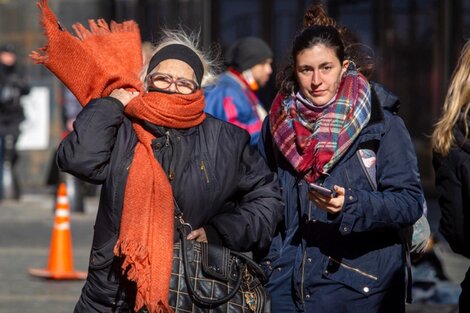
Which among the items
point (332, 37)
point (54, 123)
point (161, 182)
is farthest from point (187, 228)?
point (54, 123)

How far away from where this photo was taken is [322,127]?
465 cm

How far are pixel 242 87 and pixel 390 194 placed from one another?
3911mm

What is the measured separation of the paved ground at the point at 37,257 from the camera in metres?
8.88

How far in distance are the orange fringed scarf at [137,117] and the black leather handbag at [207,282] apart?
0.05m

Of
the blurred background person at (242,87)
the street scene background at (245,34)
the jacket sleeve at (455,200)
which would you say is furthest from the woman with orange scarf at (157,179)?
the street scene background at (245,34)

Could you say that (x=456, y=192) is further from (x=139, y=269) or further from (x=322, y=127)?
(x=139, y=269)

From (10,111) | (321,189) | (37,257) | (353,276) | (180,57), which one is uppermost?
(180,57)

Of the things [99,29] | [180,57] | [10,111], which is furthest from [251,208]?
[10,111]

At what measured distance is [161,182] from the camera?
4473 millimetres

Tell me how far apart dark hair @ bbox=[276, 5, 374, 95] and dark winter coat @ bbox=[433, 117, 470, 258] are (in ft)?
1.53

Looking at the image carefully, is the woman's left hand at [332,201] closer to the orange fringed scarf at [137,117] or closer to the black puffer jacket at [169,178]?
the black puffer jacket at [169,178]

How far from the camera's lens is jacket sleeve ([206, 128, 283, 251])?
14.9 feet

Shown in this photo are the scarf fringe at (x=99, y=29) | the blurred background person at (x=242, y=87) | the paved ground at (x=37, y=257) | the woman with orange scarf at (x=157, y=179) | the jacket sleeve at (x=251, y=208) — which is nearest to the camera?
the woman with orange scarf at (x=157, y=179)

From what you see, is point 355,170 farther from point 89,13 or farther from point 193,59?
point 89,13
